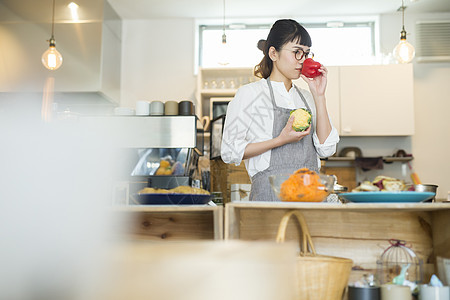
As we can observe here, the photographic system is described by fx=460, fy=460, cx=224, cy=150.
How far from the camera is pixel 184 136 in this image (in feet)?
9.91

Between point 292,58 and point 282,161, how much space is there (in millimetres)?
441

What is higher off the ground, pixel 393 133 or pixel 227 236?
pixel 393 133

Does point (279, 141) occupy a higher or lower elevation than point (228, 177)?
higher

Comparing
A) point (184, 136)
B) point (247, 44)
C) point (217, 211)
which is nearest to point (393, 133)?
point (247, 44)

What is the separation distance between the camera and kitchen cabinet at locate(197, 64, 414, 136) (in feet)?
15.2

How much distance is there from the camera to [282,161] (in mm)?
1824

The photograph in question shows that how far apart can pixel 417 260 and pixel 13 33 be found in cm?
451

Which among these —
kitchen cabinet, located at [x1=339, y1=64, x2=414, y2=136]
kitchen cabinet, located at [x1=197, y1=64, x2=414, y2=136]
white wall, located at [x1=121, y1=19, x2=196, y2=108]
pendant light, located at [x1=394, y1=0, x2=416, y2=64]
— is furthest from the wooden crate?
pendant light, located at [x1=394, y1=0, x2=416, y2=64]

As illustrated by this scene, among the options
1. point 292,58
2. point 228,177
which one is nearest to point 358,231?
point 292,58

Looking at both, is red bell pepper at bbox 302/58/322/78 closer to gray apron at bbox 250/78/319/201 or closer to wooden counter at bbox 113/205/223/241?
gray apron at bbox 250/78/319/201

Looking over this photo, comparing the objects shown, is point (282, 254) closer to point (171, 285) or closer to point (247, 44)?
point (171, 285)

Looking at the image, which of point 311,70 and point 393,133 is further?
point 393,133

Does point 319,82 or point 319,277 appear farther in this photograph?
point 319,82

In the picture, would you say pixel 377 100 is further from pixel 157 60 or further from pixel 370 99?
pixel 157 60
